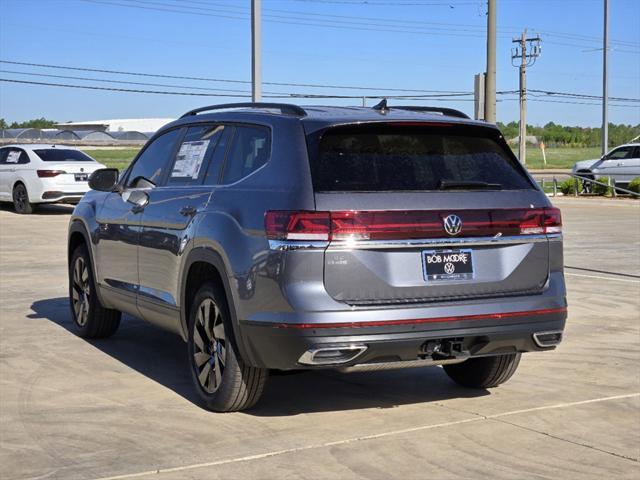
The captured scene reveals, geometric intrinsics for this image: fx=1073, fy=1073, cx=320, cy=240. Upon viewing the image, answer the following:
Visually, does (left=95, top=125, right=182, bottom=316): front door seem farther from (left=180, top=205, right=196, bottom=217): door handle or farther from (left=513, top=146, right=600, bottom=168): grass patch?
(left=513, top=146, right=600, bottom=168): grass patch

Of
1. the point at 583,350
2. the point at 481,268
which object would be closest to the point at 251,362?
the point at 481,268

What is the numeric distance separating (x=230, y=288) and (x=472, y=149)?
167 cm

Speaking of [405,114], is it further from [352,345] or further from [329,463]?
[329,463]

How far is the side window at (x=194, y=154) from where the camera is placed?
23.0ft

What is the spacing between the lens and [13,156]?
25.5 meters

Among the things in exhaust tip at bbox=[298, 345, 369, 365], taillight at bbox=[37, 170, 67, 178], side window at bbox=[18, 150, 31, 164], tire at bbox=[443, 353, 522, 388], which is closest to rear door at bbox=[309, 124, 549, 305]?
exhaust tip at bbox=[298, 345, 369, 365]

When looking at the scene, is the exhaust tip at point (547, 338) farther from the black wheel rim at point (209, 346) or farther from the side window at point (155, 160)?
the side window at point (155, 160)

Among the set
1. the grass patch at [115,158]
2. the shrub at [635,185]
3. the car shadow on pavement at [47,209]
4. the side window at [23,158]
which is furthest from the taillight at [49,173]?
the grass patch at [115,158]

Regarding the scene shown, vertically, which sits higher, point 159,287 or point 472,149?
point 472,149

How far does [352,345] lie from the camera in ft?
18.6

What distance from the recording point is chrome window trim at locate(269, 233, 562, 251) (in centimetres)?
568

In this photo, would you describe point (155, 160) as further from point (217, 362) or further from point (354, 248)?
point (354, 248)

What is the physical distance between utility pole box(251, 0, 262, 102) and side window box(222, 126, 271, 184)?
13711 mm

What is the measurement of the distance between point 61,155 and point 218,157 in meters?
19.3
